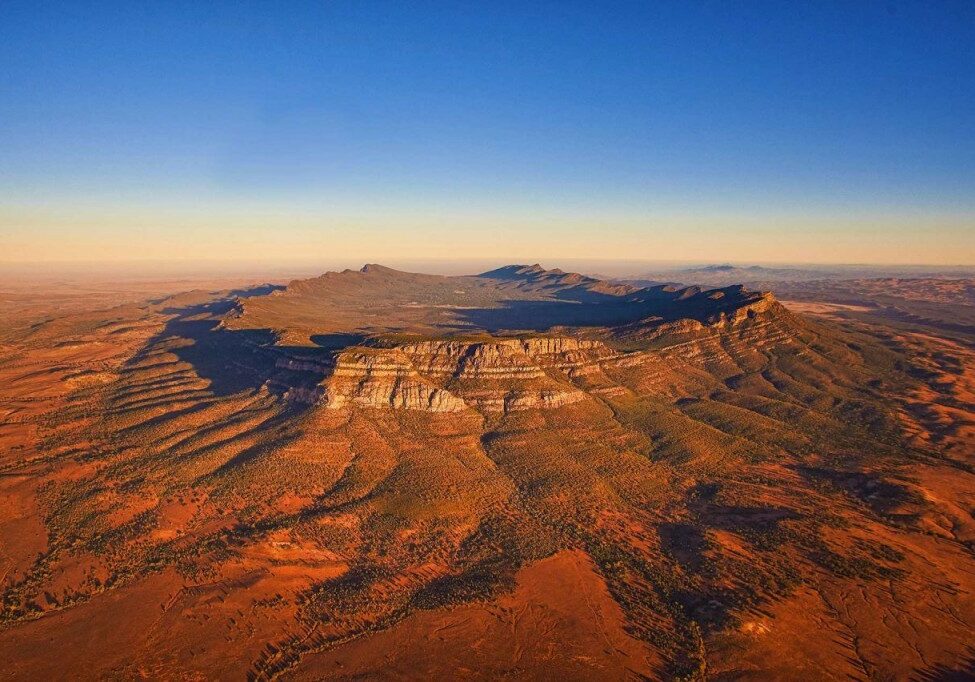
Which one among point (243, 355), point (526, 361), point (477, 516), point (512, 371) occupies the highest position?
point (526, 361)

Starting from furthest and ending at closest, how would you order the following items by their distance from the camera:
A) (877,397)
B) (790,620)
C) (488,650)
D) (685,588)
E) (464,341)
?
(877,397) → (464,341) → (685,588) → (790,620) → (488,650)

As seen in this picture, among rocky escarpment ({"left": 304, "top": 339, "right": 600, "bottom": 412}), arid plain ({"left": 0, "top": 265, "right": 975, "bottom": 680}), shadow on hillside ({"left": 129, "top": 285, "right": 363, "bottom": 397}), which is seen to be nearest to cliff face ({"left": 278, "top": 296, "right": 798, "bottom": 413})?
rocky escarpment ({"left": 304, "top": 339, "right": 600, "bottom": 412})

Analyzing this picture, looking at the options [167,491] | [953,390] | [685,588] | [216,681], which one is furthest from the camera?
[953,390]

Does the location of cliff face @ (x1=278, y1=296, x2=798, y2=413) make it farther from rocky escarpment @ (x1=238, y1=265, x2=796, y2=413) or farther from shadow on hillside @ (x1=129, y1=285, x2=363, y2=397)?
shadow on hillside @ (x1=129, y1=285, x2=363, y2=397)

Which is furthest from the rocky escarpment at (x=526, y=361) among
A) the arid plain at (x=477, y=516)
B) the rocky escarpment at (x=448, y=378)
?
the arid plain at (x=477, y=516)

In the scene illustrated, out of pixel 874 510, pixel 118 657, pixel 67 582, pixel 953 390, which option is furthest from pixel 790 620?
pixel 953 390

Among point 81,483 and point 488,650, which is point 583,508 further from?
point 81,483

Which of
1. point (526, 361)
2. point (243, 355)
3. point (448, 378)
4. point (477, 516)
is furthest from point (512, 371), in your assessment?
point (243, 355)

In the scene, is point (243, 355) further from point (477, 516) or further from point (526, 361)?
point (477, 516)
